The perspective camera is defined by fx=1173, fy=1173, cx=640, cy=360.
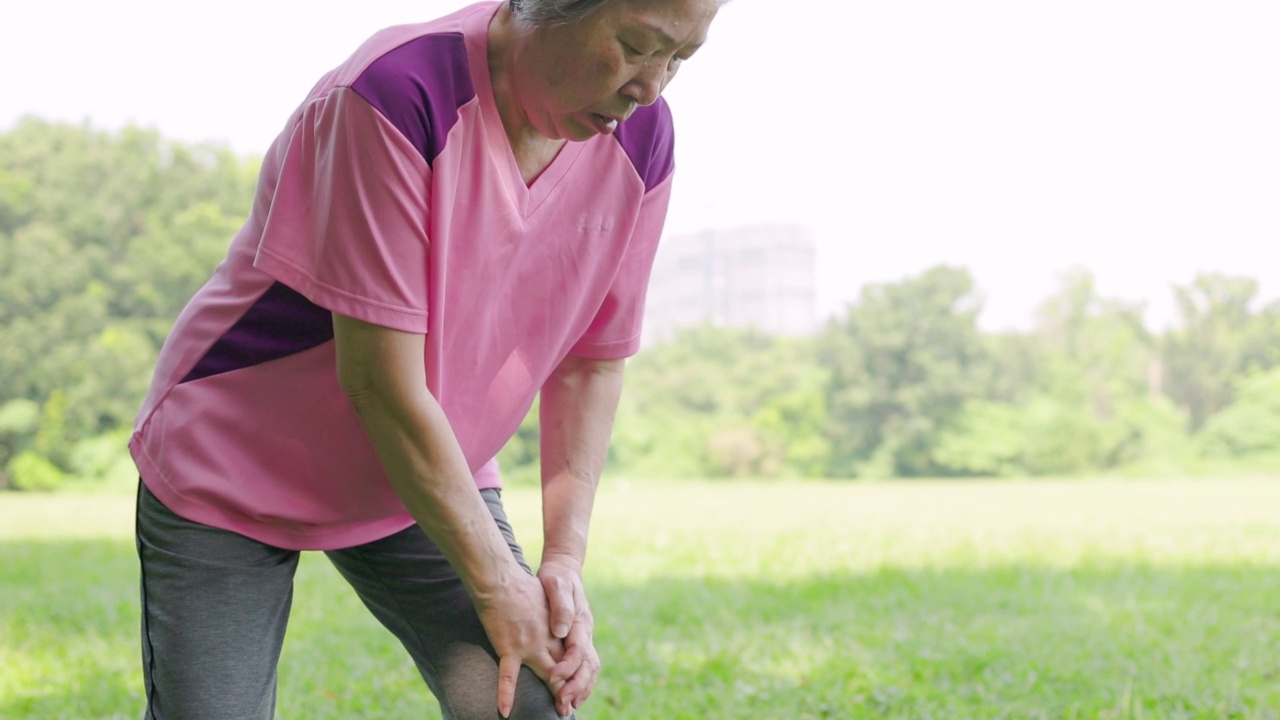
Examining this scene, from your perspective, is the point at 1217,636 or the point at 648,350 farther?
the point at 648,350

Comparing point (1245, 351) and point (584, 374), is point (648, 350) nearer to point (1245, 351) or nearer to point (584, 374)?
point (1245, 351)

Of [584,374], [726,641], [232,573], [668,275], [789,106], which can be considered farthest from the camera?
[789,106]

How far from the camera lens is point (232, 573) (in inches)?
58.2

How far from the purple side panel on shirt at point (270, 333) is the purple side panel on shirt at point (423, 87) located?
26 centimetres

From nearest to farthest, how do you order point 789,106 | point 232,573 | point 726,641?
point 232,573 < point 726,641 < point 789,106

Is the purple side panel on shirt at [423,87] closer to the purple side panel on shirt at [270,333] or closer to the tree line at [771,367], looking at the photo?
the purple side panel on shirt at [270,333]

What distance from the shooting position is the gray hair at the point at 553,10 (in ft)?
4.13

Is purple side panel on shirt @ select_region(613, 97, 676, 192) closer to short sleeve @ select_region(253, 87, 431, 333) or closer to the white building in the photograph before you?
short sleeve @ select_region(253, 87, 431, 333)

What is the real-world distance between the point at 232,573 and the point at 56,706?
8.47 feet

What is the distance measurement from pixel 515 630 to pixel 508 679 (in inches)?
2.4

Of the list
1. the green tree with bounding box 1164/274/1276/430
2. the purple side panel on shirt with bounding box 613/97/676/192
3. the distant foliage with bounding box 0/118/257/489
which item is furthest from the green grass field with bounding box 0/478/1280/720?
the green tree with bounding box 1164/274/1276/430

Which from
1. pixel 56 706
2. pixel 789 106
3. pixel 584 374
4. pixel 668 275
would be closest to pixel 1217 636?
pixel 584 374

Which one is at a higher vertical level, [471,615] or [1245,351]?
[471,615]

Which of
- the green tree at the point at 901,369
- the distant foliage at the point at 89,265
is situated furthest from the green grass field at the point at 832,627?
the green tree at the point at 901,369
